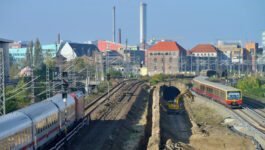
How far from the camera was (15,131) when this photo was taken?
58.2 ft

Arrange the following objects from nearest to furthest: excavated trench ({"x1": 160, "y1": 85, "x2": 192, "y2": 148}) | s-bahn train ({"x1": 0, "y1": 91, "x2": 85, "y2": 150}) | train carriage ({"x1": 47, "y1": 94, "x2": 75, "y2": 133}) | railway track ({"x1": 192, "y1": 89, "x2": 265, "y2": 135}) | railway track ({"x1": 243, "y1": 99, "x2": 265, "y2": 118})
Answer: s-bahn train ({"x1": 0, "y1": 91, "x2": 85, "y2": 150})
train carriage ({"x1": 47, "y1": 94, "x2": 75, "y2": 133})
excavated trench ({"x1": 160, "y1": 85, "x2": 192, "y2": 148})
railway track ({"x1": 192, "y1": 89, "x2": 265, "y2": 135})
railway track ({"x1": 243, "y1": 99, "x2": 265, "y2": 118})

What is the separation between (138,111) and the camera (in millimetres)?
47094

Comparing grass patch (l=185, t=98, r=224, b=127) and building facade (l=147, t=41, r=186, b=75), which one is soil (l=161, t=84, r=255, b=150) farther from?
building facade (l=147, t=41, r=186, b=75)

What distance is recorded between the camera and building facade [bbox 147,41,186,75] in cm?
13512

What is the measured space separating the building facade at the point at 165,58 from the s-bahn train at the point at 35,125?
349ft

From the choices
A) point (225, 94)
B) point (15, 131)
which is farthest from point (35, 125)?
point (225, 94)

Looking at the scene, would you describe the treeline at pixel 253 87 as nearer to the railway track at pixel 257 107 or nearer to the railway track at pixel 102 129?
the railway track at pixel 257 107

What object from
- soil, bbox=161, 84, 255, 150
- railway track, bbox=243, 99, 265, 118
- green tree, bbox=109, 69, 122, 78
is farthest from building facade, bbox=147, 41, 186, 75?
railway track, bbox=243, 99, 265, 118

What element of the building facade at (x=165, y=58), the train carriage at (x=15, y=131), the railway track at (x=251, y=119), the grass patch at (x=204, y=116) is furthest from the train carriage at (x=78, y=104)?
the building facade at (x=165, y=58)

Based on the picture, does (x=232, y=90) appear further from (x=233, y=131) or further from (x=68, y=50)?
(x=68, y=50)

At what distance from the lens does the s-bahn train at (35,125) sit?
17.3m

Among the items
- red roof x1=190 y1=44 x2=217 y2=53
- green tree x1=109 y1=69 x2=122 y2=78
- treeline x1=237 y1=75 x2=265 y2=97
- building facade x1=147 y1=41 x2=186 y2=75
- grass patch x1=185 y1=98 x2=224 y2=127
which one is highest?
red roof x1=190 y1=44 x2=217 y2=53

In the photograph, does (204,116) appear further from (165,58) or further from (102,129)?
(165,58)

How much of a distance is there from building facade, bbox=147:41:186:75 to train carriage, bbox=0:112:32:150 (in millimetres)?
116302
